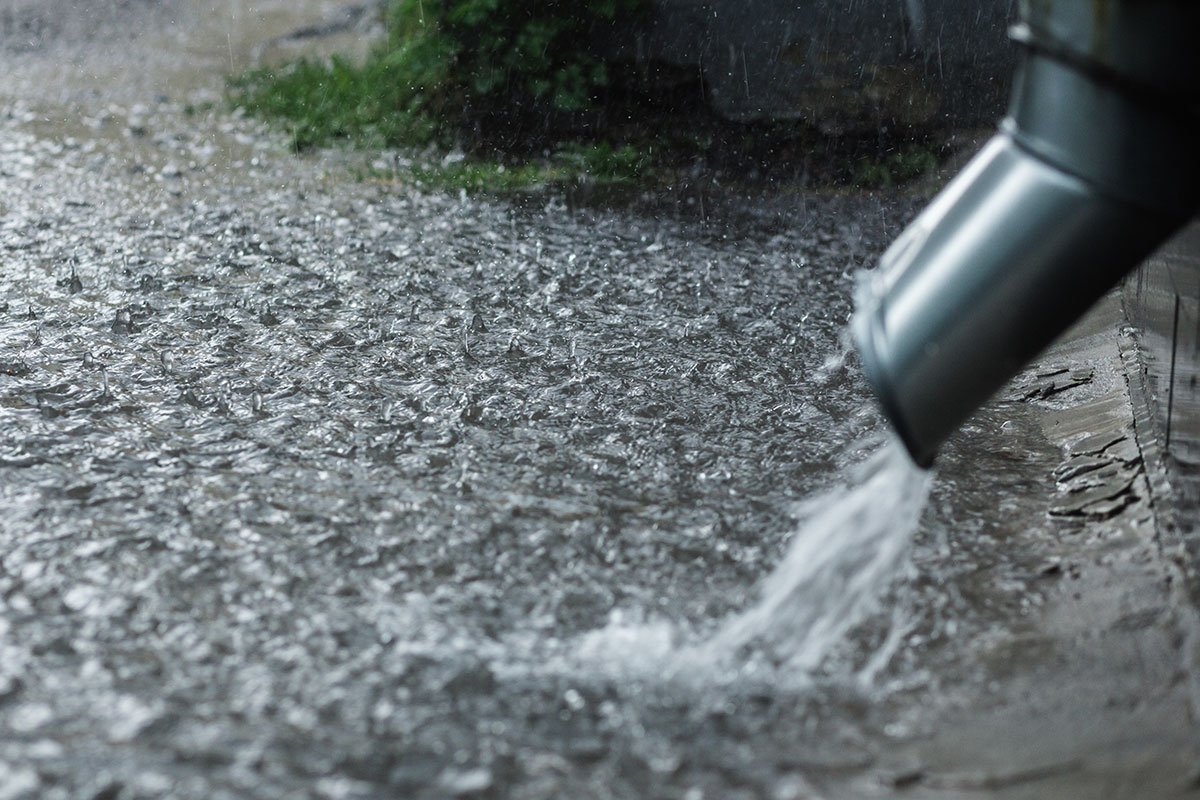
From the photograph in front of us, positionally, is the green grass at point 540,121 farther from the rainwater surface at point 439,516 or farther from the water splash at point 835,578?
the water splash at point 835,578

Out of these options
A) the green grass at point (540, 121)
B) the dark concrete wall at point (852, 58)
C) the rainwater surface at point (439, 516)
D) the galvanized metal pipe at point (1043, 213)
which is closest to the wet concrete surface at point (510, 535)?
the rainwater surface at point (439, 516)

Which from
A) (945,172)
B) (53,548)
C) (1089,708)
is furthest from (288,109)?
(1089,708)

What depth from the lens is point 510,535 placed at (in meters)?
2.50

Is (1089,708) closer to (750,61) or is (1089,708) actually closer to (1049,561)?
(1049,561)

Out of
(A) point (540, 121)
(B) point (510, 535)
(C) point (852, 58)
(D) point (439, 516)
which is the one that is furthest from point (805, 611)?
(A) point (540, 121)

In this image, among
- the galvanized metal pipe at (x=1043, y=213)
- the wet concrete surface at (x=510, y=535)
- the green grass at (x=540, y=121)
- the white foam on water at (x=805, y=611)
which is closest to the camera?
the galvanized metal pipe at (x=1043, y=213)

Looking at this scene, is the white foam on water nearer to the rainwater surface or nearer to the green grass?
the rainwater surface

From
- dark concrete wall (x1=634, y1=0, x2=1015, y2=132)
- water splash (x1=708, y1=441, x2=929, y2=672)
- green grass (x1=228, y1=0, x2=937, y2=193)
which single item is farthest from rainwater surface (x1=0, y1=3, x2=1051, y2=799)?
dark concrete wall (x1=634, y1=0, x2=1015, y2=132)

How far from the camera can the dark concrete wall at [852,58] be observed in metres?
5.70

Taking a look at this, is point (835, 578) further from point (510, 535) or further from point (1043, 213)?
point (1043, 213)

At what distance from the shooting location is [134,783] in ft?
5.76

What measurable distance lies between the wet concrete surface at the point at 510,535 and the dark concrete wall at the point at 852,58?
4.97ft

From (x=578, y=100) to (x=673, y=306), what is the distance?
252 centimetres

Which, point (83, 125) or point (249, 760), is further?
point (83, 125)
